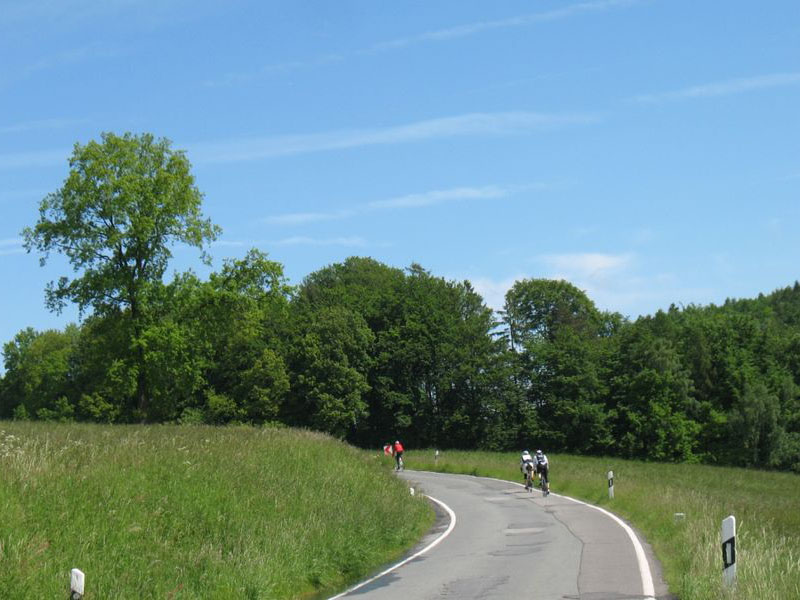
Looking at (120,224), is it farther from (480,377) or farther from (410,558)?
(480,377)

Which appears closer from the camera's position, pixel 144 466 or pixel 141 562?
pixel 141 562

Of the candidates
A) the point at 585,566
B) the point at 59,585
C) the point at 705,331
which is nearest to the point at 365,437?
the point at 705,331

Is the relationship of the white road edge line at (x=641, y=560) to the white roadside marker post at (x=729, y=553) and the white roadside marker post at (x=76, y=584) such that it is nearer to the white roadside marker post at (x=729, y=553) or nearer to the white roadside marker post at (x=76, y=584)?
the white roadside marker post at (x=729, y=553)

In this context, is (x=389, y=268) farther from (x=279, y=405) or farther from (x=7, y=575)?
(x=7, y=575)

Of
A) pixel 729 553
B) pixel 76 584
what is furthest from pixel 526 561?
pixel 76 584

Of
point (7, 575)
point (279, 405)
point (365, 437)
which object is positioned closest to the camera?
point (7, 575)

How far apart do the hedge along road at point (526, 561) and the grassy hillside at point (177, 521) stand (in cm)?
121

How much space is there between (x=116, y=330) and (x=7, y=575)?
32.2 meters

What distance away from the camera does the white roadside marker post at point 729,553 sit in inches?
440

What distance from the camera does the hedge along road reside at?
525 inches

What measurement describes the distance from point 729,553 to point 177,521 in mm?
8085

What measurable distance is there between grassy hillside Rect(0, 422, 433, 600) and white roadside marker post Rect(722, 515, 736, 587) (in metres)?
6.31

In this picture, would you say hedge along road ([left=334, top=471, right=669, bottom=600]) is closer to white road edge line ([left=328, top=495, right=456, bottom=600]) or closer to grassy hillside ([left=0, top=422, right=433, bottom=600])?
white road edge line ([left=328, top=495, right=456, bottom=600])

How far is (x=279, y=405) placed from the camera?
7425cm
